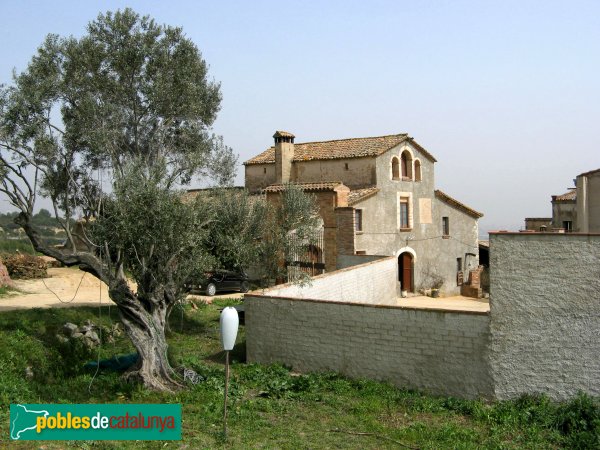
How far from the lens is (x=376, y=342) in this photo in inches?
470

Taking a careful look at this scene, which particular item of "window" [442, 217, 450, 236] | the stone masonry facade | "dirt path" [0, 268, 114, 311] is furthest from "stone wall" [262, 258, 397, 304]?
"window" [442, 217, 450, 236]

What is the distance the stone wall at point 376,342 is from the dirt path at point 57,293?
7.01 m

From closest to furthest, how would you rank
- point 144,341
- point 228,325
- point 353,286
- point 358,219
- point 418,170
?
point 228,325, point 144,341, point 353,286, point 358,219, point 418,170

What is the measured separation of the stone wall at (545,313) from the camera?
399 inches

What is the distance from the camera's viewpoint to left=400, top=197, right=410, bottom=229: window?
28938mm

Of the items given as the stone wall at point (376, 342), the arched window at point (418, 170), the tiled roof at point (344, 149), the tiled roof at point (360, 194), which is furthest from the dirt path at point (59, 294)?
the arched window at point (418, 170)

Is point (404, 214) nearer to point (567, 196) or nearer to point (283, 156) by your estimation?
point (283, 156)

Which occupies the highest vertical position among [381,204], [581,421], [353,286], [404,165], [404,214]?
[404,165]

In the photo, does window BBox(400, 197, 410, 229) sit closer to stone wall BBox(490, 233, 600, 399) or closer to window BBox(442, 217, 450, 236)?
window BBox(442, 217, 450, 236)

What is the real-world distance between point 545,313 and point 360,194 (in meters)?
16.1

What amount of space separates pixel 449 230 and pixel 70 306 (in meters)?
21.7

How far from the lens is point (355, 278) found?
61.9 feet

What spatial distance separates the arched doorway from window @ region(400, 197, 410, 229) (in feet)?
5.14

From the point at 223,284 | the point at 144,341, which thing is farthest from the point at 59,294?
the point at 144,341
